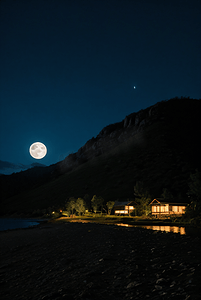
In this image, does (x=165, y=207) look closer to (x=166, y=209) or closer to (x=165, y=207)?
(x=165, y=207)

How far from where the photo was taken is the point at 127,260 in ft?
45.4

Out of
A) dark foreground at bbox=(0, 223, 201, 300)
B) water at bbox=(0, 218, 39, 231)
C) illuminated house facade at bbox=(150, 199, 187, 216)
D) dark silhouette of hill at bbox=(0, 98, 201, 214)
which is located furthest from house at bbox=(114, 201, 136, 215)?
dark foreground at bbox=(0, 223, 201, 300)

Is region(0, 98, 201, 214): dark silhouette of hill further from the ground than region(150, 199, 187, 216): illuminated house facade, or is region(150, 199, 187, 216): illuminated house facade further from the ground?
region(0, 98, 201, 214): dark silhouette of hill

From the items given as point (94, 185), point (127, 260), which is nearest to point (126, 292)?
point (127, 260)

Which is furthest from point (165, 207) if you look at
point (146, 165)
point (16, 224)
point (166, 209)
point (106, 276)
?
point (106, 276)

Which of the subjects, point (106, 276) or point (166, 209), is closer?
point (106, 276)

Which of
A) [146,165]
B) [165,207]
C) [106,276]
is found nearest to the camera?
[106,276]

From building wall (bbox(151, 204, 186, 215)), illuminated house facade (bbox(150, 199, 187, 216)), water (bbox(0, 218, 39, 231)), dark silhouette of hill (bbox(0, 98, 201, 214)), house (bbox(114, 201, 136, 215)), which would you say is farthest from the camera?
dark silhouette of hill (bbox(0, 98, 201, 214))

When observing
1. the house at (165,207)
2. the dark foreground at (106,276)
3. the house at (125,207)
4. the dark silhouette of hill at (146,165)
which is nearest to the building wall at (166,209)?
the house at (165,207)

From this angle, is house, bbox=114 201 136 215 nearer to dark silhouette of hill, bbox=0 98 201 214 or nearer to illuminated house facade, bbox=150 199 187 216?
illuminated house facade, bbox=150 199 187 216

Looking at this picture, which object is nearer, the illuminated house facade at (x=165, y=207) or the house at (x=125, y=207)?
the illuminated house facade at (x=165, y=207)

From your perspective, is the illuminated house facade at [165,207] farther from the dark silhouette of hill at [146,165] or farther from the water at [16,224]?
the water at [16,224]

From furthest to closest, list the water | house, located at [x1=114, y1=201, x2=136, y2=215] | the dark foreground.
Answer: house, located at [x1=114, y1=201, x2=136, y2=215], the water, the dark foreground

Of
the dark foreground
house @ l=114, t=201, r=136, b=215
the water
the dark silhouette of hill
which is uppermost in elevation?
the dark silhouette of hill
